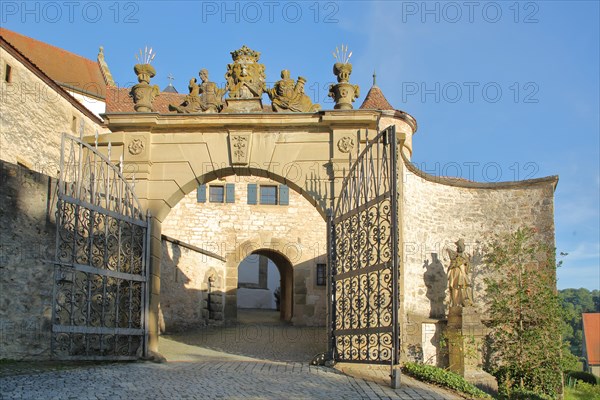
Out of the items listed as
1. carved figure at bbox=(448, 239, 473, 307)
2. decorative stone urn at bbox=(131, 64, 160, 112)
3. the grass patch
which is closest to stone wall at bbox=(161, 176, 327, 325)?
carved figure at bbox=(448, 239, 473, 307)

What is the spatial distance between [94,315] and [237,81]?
4486 millimetres

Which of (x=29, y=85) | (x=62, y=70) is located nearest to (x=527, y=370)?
(x=29, y=85)

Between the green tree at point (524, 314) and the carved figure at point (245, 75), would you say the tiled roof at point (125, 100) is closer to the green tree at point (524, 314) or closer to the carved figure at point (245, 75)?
the green tree at point (524, 314)

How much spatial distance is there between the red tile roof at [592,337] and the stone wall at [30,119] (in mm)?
35940

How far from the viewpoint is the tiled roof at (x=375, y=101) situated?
80.1 ft

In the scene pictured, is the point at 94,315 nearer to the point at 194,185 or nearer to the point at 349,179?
the point at 194,185

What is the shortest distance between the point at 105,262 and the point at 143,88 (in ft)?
10.7

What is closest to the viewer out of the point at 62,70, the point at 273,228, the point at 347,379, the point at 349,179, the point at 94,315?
the point at 347,379

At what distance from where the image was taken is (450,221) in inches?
730

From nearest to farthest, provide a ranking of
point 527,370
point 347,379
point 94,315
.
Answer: point 347,379
point 94,315
point 527,370

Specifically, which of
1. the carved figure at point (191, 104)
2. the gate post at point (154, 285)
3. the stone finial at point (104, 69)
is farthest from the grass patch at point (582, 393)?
the stone finial at point (104, 69)

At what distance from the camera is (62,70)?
93.2 ft

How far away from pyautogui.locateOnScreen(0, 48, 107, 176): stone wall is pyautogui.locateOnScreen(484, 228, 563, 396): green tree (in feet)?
40.0

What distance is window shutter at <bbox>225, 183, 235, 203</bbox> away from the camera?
24062mm
